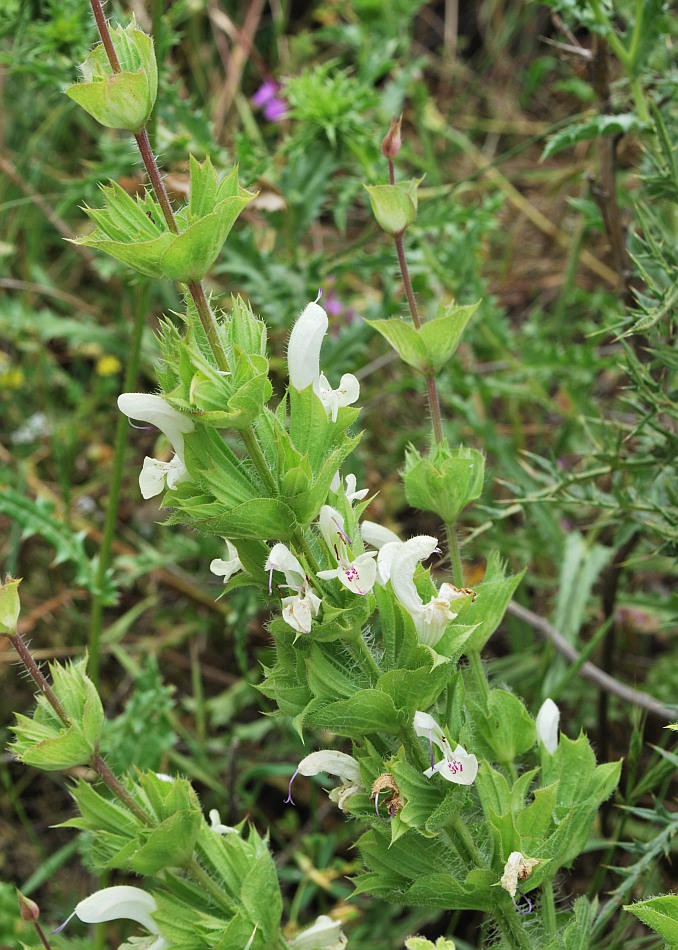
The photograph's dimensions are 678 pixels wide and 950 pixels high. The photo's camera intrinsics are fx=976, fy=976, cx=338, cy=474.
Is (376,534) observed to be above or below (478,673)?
above

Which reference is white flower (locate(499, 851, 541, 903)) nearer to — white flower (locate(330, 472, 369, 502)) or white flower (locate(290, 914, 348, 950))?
white flower (locate(290, 914, 348, 950))

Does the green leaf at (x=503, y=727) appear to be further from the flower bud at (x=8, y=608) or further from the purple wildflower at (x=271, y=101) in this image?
the purple wildflower at (x=271, y=101)

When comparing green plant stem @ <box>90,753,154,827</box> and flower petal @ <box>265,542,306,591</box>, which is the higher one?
flower petal @ <box>265,542,306,591</box>

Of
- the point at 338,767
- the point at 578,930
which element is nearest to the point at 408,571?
the point at 338,767

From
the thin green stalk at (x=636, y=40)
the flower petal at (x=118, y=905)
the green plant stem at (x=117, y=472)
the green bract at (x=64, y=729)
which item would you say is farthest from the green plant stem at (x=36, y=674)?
the thin green stalk at (x=636, y=40)

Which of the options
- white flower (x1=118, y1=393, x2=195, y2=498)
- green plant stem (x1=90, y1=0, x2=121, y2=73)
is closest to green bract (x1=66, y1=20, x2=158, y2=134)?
Result: green plant stem (x1=90, y1=0, x2=121, y2=73)

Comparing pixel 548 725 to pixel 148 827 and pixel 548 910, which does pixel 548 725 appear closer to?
pixel 548 910
